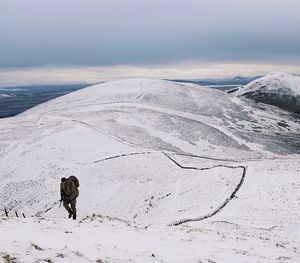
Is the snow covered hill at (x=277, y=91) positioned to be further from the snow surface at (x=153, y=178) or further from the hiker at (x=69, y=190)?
the hiker at (x=69, y=190)

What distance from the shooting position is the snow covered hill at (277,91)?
458 ft

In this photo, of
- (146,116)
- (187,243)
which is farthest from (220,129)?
(187,243)

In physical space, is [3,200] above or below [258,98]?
below

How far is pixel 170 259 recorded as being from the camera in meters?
14.1

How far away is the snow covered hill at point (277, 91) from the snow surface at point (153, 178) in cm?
1451

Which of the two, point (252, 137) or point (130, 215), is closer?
point (130, 215)

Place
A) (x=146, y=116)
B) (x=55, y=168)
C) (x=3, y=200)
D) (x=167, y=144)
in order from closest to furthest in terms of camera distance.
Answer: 1. (x=3, y=200)
2. (x=55, y=168)
3. (x=167, y=144)
4. (x=146, y=116)

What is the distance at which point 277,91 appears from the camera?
5792 inches

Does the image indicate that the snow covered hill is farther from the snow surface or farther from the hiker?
the hiker

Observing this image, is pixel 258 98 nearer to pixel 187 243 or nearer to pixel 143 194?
pixel 143 194

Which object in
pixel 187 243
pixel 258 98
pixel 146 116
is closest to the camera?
pixel 187 243

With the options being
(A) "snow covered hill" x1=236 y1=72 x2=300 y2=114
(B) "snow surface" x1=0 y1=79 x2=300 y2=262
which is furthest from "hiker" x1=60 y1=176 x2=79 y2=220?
(A) "snow covered hill" x1=236 y1=72 x2=300 y2=114

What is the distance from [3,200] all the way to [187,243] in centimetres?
4112

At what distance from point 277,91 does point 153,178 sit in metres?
109
